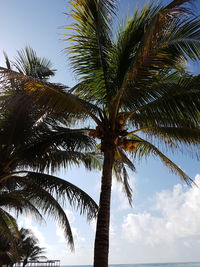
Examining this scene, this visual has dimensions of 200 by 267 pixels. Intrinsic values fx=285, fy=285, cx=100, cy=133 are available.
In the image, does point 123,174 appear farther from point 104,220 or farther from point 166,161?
point 104,220

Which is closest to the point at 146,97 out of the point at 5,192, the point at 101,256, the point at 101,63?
the point at 101,63

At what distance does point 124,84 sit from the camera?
5.13 metres

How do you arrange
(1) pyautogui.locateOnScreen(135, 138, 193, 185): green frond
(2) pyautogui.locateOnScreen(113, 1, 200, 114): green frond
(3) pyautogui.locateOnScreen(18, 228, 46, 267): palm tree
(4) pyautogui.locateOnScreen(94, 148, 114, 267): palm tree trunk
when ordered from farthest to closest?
(3) pyautogui.locateOnScreen(18, 228, 46, 267): palm tree, (1) pyautogui.locateOnScreen(135, 138, 193, 185): green frond, (4) pyautogui.locateOnScreen(94, 148, 114, 267): palm tree trunk, (2) pyautogui.locateOnScreen(113, 1, 200, 114): green frond

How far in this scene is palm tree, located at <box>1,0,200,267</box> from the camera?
4.99 m

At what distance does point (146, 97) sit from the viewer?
5.90 m

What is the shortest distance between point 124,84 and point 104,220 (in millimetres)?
2453

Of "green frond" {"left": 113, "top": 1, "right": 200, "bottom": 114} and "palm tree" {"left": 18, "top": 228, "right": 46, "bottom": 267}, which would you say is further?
"palm tree" {"left": 18, "top": 228, "right": 46, "bottom": 267}

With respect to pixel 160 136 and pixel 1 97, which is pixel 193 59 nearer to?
pixel 160 136

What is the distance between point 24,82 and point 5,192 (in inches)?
Answer: 236

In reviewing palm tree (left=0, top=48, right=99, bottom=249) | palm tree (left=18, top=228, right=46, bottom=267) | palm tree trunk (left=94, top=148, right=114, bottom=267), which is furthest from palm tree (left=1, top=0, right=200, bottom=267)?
palm tree (left=18, top=228, right=46, bottom=267)

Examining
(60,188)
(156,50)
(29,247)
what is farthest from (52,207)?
(29,247)

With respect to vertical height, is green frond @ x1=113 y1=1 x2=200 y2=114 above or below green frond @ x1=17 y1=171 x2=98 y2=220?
above

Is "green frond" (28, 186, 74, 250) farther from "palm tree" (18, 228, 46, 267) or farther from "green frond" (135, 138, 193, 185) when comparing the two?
"palm tree" (18, 228, 46, 267)

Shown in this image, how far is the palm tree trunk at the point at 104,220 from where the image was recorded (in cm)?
475
